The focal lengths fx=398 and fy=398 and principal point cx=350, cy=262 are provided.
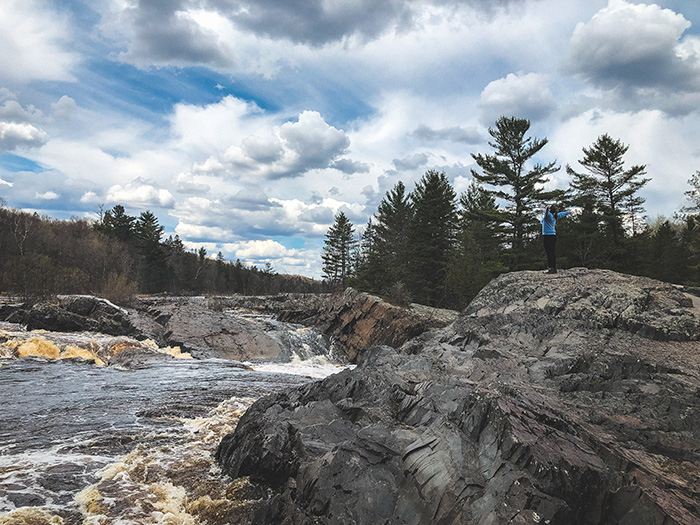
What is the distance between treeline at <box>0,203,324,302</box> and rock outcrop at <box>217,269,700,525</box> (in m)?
30.9

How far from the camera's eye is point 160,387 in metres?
10.2

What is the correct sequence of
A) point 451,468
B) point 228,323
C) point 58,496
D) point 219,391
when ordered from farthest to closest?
point 228,323 < point 219,391 < point 58,496 < point 451,468

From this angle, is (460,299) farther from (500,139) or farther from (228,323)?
(228,323)

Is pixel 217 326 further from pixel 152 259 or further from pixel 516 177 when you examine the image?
pixel 152 259

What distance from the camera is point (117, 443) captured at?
6.20 meters

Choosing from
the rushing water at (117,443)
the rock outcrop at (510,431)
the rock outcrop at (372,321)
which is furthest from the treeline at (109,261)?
the rock outcrop at (510,431)

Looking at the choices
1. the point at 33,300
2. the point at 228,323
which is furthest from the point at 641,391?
the point at 33,300

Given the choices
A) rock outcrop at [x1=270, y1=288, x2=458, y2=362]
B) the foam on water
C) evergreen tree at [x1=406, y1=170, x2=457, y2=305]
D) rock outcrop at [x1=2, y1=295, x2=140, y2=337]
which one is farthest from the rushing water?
evergreen tree at [x1=406, y1=170, x2=457, y2=305]

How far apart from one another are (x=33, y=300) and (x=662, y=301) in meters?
28.0

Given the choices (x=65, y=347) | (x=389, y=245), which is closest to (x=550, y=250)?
(x=65, y=347)

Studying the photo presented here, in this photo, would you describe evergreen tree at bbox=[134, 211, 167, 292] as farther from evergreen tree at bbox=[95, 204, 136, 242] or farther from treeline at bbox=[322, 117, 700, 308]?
treeline at bbox=[322, 117, 700, 308]

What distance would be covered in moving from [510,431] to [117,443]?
5870 mm

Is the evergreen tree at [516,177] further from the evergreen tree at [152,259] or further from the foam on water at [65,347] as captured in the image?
the evergreen tree at [152,259]

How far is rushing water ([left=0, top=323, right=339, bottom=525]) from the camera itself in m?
4.30
